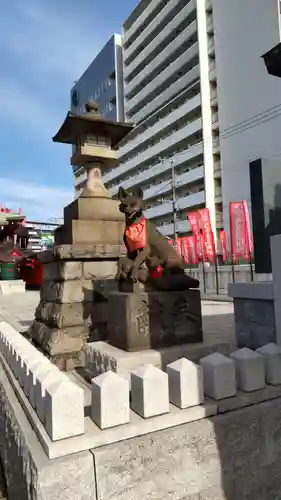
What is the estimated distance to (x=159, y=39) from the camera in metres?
48.4

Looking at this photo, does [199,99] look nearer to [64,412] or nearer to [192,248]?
[192,248]

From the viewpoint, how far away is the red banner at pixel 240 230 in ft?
54.0

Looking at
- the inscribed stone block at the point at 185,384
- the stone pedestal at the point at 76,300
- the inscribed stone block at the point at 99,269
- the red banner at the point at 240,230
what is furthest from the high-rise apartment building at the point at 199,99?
the inscribed stone block at the point at 185,384

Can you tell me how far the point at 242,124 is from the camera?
36.3m

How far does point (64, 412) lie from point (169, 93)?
5129cm

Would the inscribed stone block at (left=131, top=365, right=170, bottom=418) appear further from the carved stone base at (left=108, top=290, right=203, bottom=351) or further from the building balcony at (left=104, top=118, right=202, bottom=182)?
the building balcony at (left=104, top=118, right=202, bottom=182)

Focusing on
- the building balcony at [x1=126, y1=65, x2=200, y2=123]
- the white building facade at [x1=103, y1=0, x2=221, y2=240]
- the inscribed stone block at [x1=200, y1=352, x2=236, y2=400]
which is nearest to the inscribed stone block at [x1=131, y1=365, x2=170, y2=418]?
the inscribed stone block at [x1=200, y1=352, x2=236, y2=400]

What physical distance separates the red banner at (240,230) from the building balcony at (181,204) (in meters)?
24.4

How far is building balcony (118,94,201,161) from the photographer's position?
138ft

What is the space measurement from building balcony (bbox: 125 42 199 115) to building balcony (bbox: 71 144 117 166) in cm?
4273

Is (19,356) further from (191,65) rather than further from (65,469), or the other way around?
(191,65)

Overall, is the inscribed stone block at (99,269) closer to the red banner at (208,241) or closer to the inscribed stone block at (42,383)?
the inscribed stone block at (42,383)

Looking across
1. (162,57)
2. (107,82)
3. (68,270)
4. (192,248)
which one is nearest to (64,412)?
(68,270)

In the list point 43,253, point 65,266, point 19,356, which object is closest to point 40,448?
point 19,356
